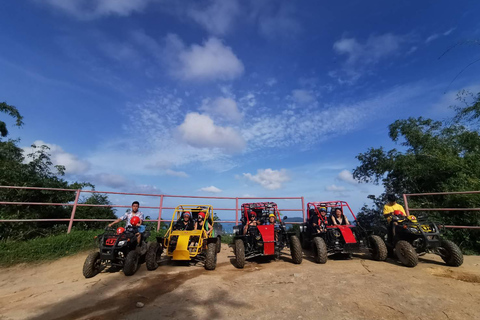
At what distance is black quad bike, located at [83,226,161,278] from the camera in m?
5.10

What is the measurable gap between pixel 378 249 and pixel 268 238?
9.22 feet

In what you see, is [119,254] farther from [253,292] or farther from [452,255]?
[452,255]

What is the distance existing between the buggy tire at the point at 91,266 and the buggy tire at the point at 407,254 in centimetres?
689

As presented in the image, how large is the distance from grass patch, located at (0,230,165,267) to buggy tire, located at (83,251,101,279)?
90.4 inches

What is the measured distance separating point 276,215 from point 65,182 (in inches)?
336

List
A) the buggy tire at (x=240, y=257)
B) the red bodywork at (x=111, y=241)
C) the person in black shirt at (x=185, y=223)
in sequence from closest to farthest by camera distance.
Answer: the red bodywork at (x=111, y=241)
the buggy tire at (x=240, y=257)
the person in black shirt at (x=185, y=223)

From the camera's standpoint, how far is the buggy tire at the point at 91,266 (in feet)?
16.7

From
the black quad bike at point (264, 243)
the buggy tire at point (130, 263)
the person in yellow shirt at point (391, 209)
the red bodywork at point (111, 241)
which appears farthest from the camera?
the person in yellow shirt at point (391, 209)

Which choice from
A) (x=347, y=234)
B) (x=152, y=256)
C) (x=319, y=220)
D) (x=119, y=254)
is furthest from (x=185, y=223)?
(x=347, y=234)

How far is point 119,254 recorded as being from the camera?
17.9 ft

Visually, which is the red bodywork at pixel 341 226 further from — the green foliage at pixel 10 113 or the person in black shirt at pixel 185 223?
the green foliage at pixel 10 113

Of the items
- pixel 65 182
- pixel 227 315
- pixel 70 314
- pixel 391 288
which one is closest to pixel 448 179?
pixel 391 288

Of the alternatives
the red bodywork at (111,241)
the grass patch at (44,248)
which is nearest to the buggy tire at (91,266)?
the red bodywork at (111,241)

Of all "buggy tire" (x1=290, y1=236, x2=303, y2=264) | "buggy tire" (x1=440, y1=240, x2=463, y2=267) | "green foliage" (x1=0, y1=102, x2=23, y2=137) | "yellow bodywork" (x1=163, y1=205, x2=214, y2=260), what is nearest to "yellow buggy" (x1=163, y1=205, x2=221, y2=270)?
"yellow bodywork" (x1=163, y1=205, x2=214, y2=260)
